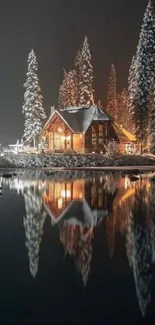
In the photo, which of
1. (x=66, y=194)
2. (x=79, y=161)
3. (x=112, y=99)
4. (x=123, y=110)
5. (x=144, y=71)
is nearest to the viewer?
(x=66, y=194)

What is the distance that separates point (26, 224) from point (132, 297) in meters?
7.53

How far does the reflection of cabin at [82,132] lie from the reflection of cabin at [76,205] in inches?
1687

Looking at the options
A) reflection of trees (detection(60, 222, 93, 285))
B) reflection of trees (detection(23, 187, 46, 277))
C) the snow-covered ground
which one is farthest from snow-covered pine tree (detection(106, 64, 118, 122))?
reflection of trees (detection(60, 222, 93, 285))

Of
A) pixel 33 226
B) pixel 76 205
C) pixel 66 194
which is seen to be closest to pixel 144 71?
pixel 66 194

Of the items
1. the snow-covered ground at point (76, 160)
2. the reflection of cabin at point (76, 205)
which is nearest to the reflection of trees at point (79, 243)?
the reflection of cabin at point (76, 205)

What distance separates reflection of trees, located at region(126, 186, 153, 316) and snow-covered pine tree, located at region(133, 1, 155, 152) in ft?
147

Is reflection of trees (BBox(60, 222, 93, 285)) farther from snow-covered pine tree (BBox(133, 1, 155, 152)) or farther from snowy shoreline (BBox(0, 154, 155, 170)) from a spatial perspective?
snow-covered pine tree (BBox(133, 1, 155, 152))

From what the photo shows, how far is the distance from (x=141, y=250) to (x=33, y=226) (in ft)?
15.2

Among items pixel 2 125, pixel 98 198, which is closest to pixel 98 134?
pixel 98 198

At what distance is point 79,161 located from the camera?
194ft

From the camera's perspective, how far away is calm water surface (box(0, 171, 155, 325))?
7289 mm

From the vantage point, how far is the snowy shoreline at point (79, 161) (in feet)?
193

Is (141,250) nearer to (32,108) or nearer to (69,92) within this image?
(32,108)

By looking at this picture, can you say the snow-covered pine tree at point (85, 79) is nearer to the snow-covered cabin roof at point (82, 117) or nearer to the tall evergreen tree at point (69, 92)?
the tall evergreen tree at point (69, 92)
